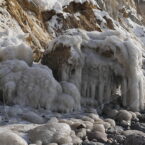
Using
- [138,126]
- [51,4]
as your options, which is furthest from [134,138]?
[51,4]

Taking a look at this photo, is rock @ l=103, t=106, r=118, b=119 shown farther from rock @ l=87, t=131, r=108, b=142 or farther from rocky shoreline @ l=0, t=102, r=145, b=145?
rock @ l=87, t=131, r=108, b=142

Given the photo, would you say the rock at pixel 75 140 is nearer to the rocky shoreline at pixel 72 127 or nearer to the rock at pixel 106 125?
the rocky shoreline at pixel 72 127

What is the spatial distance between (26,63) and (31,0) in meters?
10.4

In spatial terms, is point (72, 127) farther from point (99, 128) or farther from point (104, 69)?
point (104, 69)

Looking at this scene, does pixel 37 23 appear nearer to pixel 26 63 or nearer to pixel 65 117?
pixel 26 63

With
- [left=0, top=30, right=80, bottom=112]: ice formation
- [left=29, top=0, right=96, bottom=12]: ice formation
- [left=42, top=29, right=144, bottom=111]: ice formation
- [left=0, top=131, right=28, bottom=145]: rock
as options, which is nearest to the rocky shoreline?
[left=0, top=131, right=28, bottom=145]: rock

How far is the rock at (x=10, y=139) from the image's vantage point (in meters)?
7.29

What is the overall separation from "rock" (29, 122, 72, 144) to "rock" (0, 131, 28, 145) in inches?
17.0

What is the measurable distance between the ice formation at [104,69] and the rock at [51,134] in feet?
12.9

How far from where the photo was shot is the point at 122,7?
39594 millimetres

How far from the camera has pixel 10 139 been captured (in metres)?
7.35

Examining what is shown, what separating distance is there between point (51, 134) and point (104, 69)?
4.91 m

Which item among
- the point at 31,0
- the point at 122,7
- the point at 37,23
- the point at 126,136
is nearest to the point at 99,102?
the point at 126,136

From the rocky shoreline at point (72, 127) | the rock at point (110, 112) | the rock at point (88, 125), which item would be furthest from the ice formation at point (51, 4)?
the rock at point (88, 125)
